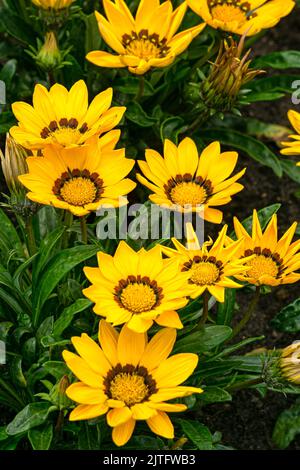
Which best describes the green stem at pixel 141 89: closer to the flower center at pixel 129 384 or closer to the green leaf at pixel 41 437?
the flower center at pixel 129 384

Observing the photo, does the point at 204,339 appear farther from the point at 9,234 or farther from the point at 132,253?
the point at 9,234

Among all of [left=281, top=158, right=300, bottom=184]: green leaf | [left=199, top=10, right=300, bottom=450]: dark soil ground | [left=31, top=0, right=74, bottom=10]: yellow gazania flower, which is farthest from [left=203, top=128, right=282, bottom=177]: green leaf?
[left=31, top=0, right=74, bottom=10]: yellow gazania flower

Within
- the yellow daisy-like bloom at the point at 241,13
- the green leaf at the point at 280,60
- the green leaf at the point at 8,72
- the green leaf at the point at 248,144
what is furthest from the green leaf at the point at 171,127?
the green leaf at the point at 8,72

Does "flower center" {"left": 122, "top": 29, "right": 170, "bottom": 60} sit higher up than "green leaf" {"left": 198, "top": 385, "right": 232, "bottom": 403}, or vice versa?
"flower center" {"left": 122, "top": 29, "right": 170, "bottom": 60}

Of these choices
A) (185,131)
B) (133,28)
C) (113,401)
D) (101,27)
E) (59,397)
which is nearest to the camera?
(113,401)

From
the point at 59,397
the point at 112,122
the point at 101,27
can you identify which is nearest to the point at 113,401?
the point at 59,397

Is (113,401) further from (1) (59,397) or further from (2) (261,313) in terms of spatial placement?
(2) (261,313)

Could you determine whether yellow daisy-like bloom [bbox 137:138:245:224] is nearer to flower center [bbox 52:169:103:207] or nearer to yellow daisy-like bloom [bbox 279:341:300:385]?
flower center [bbox 52:169:103:207]
